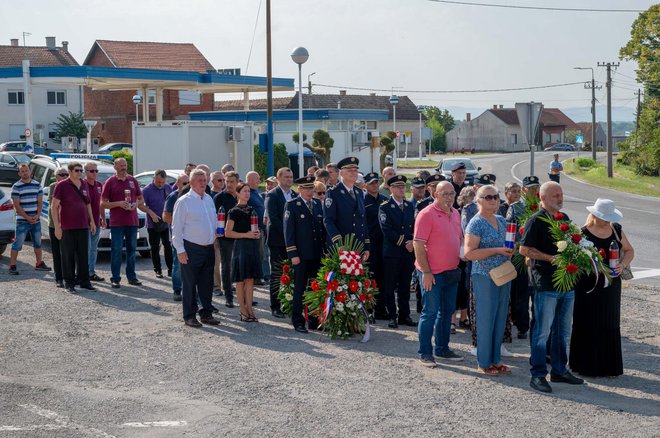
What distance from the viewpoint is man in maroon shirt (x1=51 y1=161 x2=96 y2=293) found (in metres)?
13.6

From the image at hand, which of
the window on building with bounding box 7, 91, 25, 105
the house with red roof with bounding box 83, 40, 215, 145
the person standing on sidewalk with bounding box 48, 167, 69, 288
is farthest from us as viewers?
the window on building with bounding box 7, 91, 25, 105

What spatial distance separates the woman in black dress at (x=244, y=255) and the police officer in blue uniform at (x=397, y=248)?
5.53 feet

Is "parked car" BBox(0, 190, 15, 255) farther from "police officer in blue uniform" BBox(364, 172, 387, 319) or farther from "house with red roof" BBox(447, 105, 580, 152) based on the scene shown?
"house with red roof" BBox(447, 105, 580, 152)

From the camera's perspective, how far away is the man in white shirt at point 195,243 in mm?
11125

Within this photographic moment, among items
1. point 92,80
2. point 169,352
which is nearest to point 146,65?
point 92,80

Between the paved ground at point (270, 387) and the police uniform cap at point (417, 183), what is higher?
the police uniform cap at point (417, 183)

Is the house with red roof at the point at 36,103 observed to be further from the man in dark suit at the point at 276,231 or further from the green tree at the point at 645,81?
the man in dark suit at the point at 276,231

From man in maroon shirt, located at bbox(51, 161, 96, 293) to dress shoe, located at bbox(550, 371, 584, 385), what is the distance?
26.3 ft

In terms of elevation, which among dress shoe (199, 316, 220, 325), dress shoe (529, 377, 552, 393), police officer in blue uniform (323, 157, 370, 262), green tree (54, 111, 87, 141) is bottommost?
dress shoe (529, 377, 552, 393)

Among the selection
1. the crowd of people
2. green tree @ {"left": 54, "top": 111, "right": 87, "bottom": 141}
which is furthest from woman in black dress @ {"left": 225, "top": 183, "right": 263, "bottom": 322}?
green tree @ {"left": 54, "top": 111, "right": 87, "bottom": 141}

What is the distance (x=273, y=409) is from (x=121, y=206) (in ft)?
23.7

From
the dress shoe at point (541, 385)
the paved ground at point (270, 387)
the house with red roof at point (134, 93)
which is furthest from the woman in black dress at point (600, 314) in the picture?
the house with red roof at point (134, 93)

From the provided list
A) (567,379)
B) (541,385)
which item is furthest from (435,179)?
(541,385)

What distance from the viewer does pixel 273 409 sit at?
766cm
